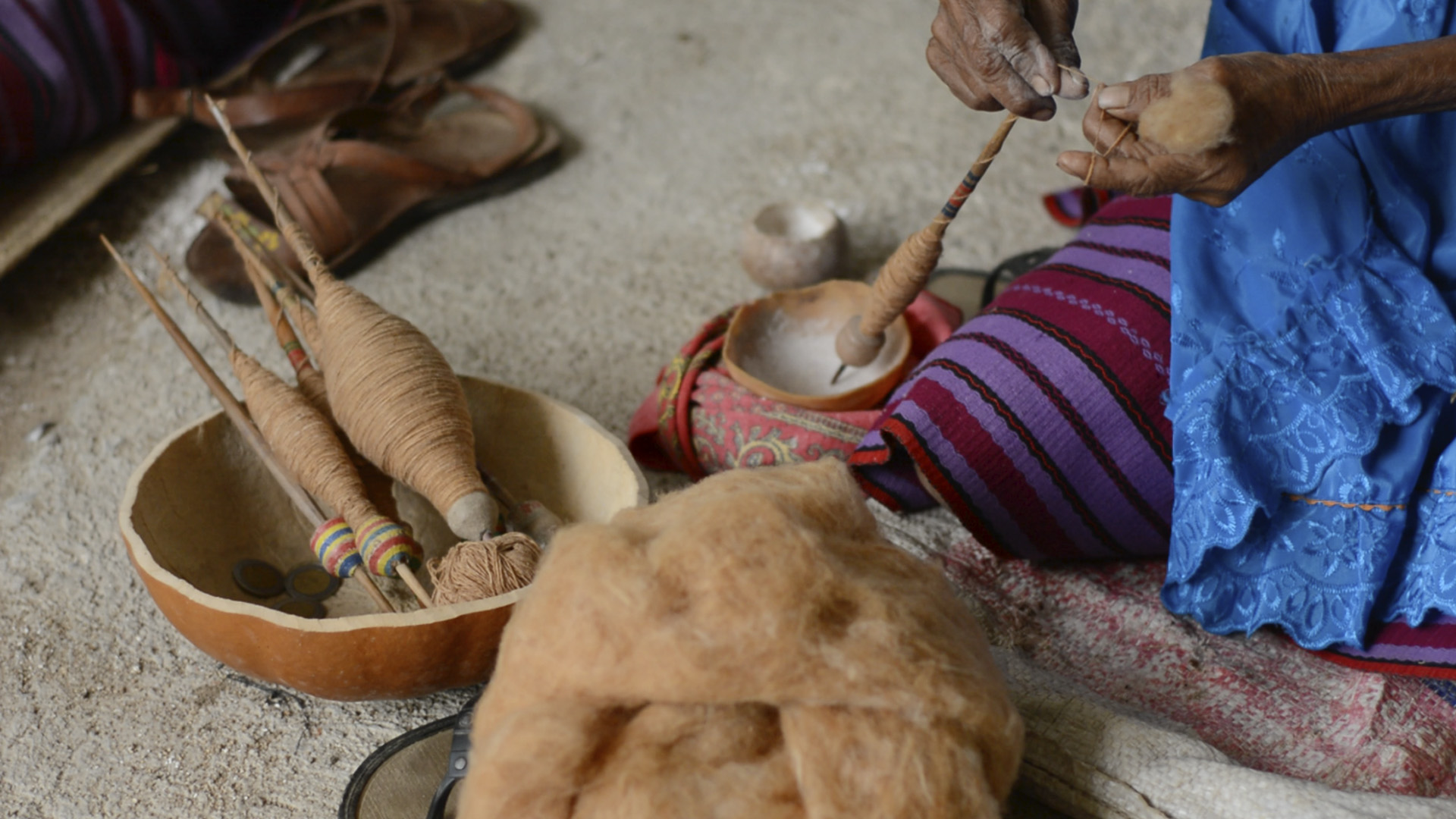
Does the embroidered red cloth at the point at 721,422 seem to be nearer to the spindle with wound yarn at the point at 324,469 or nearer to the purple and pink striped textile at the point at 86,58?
the spindle with wound yarn at the point at 324,469

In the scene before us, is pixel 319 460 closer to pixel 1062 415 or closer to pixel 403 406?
pixel 403 406

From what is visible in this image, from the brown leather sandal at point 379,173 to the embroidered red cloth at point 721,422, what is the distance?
83cm

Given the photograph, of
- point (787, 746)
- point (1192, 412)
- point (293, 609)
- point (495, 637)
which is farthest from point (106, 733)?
point (1192, 412)

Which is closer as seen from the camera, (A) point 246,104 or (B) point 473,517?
(B) point 473,517

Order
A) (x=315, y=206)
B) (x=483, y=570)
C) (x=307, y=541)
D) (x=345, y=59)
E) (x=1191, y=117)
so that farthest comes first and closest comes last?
(x=345, y=59) → (x=315, y=206) → (x=307, y=541) → (x=483, y=570) → (x=1191, y=117)

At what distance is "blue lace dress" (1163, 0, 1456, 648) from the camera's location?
4.25ft

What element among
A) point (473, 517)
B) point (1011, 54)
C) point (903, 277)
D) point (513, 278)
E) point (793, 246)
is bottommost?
point (513, 278)

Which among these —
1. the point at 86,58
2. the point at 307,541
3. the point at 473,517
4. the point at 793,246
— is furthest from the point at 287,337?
the point at 86,58

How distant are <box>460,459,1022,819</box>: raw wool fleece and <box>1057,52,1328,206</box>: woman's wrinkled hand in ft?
1.68

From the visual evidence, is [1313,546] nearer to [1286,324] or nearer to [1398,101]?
[1286,324]

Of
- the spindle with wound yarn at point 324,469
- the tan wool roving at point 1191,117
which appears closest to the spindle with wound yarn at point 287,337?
the spindle with wound yarn at point 324,469

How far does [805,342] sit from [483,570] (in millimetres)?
941

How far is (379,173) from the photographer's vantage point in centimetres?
256

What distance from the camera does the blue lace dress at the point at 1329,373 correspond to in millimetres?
1294
